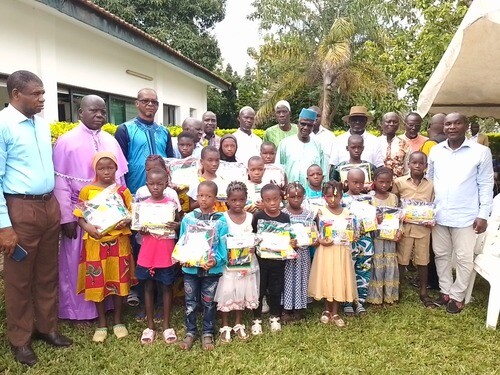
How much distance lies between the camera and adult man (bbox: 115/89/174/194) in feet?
13.9

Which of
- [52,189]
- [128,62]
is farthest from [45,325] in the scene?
[128,62]

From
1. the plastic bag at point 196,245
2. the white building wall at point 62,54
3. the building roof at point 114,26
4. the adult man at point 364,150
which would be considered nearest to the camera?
the plastic bag at point 196,245

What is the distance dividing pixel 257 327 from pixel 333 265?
92 centimetres

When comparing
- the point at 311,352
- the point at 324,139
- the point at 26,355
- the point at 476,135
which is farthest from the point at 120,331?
the point at 476,135

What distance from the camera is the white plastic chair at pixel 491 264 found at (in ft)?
13.3

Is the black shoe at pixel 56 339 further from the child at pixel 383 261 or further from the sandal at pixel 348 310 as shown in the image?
the child at pixel 383 261

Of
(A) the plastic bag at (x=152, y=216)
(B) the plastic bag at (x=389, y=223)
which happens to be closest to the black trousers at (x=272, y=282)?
(A) the plastic bag at (x=152, y=216)

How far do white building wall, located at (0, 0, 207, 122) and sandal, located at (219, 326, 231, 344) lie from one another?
5232 mm

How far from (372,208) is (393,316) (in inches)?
44.4

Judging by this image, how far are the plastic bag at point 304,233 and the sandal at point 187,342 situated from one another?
125cm

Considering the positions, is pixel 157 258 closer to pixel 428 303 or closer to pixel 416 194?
pixel 416 194

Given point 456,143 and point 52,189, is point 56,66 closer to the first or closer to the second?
point 52,189

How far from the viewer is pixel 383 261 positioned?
14.5 ft

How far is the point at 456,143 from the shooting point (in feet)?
14.2
